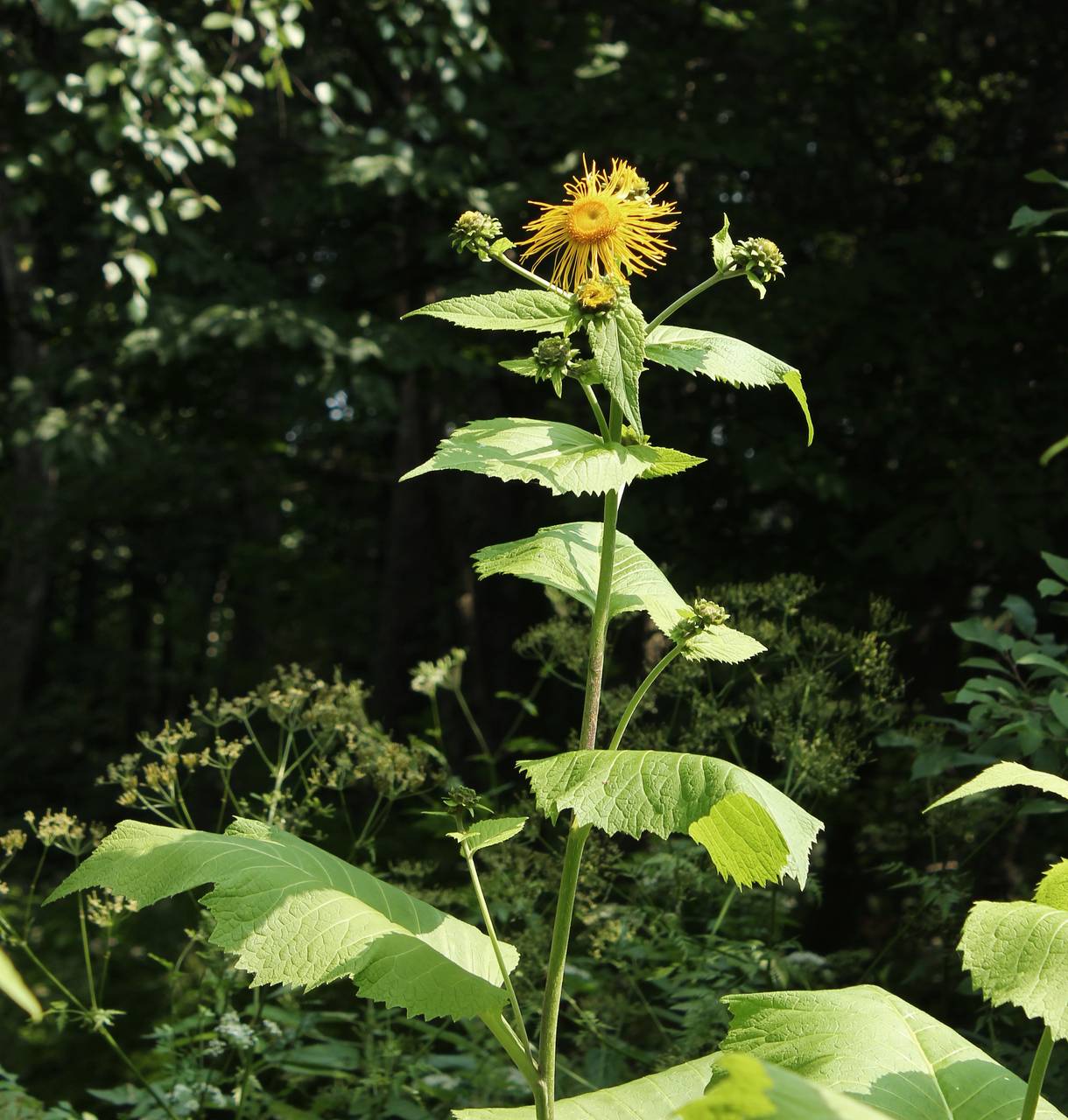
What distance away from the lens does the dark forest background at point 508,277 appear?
5234mm

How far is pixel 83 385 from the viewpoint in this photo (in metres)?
7.03

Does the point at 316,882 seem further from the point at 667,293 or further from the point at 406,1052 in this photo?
the point at 667,293

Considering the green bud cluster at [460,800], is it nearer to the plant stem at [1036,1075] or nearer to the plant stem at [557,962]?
the plant stem at [557,962]

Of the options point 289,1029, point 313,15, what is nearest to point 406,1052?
point 289,1029

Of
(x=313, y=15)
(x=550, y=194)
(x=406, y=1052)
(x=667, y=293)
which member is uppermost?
(x=313, y=15)

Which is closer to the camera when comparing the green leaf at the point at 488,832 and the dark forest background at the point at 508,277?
the green leaf at the point at 488,832

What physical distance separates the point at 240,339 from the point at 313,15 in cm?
261

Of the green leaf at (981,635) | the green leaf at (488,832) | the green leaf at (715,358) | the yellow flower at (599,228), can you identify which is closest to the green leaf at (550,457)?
the green leaf at (715,358)

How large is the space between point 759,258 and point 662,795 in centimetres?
86

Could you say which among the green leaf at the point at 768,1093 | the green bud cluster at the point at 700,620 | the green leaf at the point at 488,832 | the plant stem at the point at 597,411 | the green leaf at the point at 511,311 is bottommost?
the green leaf at the point at 488,832

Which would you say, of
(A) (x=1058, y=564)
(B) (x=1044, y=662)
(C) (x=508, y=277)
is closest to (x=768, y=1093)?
(B) (x=1044, y=662)

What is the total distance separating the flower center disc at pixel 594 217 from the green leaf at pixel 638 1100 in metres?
1.40

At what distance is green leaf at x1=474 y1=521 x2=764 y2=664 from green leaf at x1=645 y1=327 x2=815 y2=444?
1.22 feet

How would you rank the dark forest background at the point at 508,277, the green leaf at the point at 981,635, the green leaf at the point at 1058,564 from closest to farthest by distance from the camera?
1. the green leaf at the point at 1058,564
2. the green leaf at the point at 981,635
3. the dark forest background at the point at 508,277
